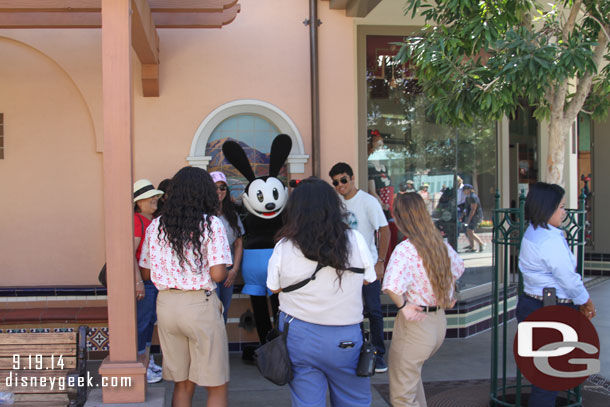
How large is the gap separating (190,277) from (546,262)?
85.4 inches

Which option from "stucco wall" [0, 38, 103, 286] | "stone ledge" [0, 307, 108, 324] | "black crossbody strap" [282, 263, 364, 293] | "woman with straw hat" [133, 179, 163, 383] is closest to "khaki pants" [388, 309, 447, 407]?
"black crossbody strap" [282, 263, 364, 293]

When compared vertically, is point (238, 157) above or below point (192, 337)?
above

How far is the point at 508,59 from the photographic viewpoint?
13.7 ft

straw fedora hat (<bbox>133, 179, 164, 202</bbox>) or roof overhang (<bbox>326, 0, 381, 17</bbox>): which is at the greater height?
roof overhang (<bbox>326, 0, 381, 17</bbox>)

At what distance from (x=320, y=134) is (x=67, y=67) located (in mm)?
2563

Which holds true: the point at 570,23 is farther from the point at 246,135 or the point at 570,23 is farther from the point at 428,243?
the point at 246,135

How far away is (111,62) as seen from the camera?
392 cm

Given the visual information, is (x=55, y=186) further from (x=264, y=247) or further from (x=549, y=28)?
(x=549, y=28)

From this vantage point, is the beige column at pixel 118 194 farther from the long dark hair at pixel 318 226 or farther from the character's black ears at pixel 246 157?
the character's black ears at pixel 246 157

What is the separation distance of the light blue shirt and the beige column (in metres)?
2.50

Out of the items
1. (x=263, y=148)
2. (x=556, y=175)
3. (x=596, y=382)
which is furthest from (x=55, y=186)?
(x=596, y=382)

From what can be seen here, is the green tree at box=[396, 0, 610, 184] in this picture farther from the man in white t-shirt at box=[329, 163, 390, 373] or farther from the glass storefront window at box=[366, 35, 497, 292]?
the glass storefront window at box=[366, 35, 497, 292]

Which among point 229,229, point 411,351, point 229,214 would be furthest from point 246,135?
point 411,351

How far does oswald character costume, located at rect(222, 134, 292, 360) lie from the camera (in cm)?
560
